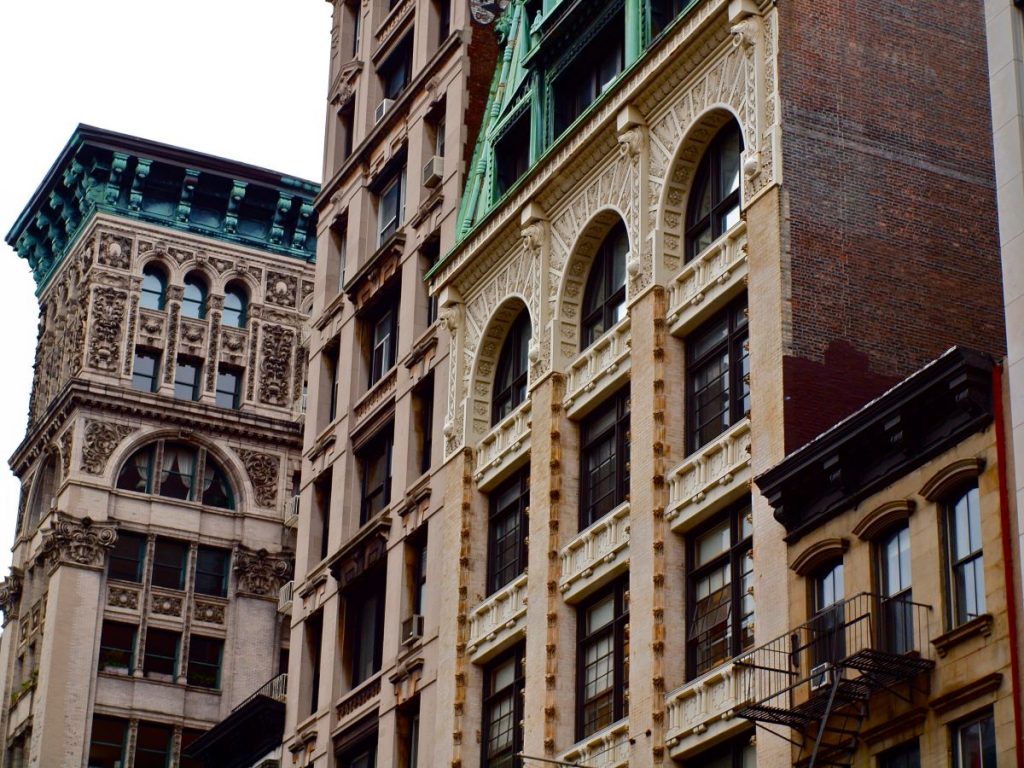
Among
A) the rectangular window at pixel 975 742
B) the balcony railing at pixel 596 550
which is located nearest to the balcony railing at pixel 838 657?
the rectangular window at pixel 975 742

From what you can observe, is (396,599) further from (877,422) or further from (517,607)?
(877,422)

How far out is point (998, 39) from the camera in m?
33.9

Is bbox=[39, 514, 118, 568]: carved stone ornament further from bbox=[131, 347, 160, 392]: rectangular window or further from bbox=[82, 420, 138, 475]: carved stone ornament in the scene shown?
bbox=[131, 347, 160, 392]: rectangular window

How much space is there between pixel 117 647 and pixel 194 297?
13939 millimetres

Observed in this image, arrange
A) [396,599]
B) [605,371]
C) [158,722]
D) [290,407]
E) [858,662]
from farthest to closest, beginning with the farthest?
[290,407] < [158,722] < [396,599] < [605,371] < [858,662]

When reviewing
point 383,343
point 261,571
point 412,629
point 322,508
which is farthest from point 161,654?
point 412,629

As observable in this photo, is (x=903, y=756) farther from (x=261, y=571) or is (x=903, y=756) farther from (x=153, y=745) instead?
(x=261, y=571)

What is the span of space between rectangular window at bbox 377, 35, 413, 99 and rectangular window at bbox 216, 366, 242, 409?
21273mm

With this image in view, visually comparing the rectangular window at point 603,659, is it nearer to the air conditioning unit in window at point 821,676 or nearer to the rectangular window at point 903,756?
the air conditioning unit in window at point 821,676

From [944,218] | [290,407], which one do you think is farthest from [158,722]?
[944,218]

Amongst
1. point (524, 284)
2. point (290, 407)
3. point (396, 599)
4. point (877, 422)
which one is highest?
point (290, 407)

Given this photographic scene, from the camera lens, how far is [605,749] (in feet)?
138

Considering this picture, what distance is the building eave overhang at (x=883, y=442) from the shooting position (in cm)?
3294

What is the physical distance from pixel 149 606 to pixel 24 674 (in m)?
5.57
